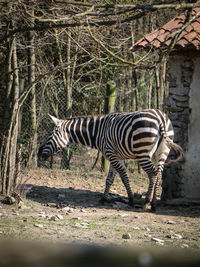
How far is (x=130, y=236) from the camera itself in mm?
5270

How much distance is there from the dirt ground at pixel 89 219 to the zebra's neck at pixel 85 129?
1.12m

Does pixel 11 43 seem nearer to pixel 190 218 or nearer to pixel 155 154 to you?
pixel 155 154

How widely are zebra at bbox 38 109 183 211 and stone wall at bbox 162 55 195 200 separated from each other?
1.41 ft

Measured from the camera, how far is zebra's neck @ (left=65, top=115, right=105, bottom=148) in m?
8.65

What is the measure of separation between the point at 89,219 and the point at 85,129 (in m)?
2.69

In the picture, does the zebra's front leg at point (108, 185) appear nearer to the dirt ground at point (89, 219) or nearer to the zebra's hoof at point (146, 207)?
the dirt ground at point (89, 219)

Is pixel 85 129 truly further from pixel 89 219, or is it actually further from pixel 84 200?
pixel 89 219

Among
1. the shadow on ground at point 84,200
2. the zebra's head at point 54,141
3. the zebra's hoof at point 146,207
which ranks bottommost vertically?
the shadow on ground at point 84,200

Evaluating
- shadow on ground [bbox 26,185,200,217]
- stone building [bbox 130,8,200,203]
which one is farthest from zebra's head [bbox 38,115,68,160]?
stone building [bbox 130,8,200,203]

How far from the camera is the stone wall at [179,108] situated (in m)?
7.80

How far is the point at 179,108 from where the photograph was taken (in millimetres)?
7859

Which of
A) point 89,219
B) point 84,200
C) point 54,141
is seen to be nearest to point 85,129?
point 54,141

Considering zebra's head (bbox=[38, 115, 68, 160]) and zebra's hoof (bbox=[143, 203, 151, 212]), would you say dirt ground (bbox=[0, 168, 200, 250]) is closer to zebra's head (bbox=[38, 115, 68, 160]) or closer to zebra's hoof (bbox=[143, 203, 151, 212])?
zebra's hoof (bbox=[143, 203, 151, 212])

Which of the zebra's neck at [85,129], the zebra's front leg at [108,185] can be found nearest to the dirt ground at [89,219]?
the zebra's front leg at [108,185]
